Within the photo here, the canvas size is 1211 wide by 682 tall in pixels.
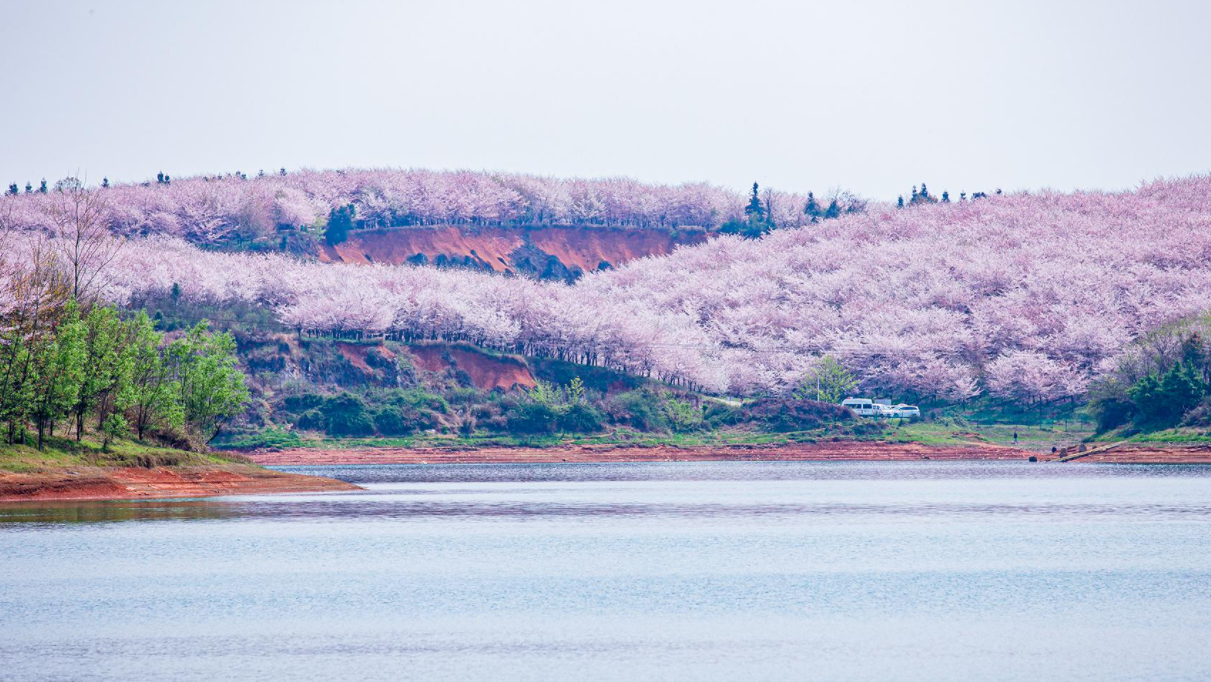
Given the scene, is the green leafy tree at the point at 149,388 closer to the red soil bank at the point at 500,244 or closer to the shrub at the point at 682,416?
the shrub at the point at 682,416

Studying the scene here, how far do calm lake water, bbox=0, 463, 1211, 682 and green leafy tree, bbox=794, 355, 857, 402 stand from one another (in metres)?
54.5

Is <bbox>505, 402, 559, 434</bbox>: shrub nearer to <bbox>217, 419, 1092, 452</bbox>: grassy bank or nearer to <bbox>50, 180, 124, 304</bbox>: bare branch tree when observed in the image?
<bbox>217, 419, 1092, 452</bbox>: grassy bank

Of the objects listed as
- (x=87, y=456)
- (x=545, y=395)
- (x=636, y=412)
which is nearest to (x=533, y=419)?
(x=545, y=395)

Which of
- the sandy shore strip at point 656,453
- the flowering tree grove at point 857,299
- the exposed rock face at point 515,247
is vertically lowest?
the sandy shore strip at point 656,453

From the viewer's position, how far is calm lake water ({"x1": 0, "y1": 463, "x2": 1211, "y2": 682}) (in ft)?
83.6

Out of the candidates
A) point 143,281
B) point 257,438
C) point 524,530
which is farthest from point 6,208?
point 524,530

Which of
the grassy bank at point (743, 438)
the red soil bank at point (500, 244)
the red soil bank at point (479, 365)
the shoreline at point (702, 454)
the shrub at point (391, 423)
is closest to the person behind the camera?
the shoreline at point (702, 454)

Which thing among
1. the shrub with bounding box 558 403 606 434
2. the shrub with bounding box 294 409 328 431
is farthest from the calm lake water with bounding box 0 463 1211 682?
the shrub with bounding box 558 403 606 434

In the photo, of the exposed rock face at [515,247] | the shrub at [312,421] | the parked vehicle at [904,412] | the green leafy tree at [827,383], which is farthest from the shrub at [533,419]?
the exposed rock face at [515,247]

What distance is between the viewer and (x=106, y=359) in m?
58.2

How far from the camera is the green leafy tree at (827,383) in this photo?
384ft

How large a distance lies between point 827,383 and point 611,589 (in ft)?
280

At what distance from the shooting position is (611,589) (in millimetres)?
34969

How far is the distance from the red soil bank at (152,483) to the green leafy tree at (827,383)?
5828 cm
